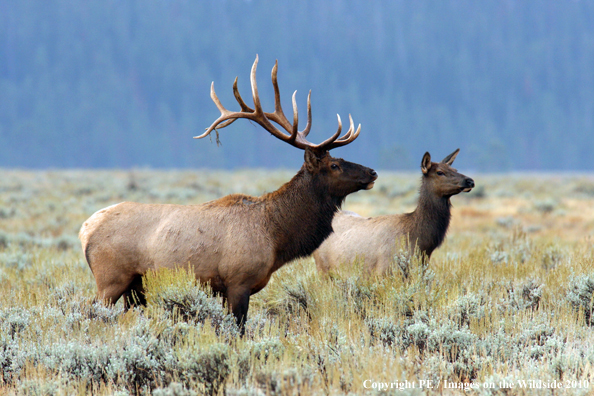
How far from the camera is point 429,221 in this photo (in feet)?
21.5

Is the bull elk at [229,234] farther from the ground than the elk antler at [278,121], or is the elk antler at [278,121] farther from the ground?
the elk antler at [278,121]

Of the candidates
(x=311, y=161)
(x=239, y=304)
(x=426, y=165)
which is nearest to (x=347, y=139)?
(x=311, y=161)

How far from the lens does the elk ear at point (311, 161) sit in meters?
5.52

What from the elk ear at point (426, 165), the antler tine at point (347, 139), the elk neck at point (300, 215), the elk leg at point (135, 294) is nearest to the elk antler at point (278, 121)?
the antler tine at point (347, 139)

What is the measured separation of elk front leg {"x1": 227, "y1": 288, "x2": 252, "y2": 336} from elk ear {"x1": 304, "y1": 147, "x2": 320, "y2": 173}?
1.44 metres

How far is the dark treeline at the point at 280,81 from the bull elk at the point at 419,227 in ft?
410

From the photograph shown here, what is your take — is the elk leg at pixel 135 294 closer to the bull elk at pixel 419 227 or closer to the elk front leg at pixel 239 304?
the elk front leg at pixel 239 304

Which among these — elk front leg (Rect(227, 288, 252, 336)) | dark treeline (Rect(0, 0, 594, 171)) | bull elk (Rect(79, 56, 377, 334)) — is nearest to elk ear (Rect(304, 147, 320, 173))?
bull elk (Rect(79, 56, 377, 334))

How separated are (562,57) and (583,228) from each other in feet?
621

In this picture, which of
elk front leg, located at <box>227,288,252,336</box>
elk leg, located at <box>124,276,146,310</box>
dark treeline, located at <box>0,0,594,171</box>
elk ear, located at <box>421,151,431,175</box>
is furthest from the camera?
dark treeline, located at <box>0,0,594,171</box>

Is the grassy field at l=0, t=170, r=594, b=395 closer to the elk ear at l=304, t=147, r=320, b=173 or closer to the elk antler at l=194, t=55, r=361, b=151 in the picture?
the elk ear at l=304, t=147, r=320, b=173

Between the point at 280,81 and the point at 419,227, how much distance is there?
17057 cm

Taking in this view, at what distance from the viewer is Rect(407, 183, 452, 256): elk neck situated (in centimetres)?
647

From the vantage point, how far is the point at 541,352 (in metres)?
4.38
